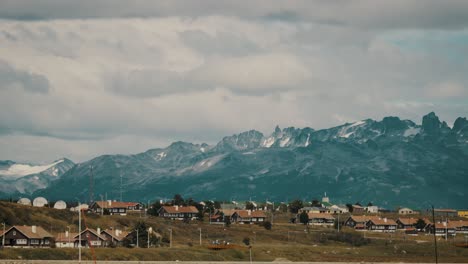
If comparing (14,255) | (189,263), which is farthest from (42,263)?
(189,263)

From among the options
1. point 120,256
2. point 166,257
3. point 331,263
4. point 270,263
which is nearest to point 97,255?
point 120,256

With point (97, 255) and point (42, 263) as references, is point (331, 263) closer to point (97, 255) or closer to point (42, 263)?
point (97, 255)

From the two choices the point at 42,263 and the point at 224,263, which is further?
the point at 224,263

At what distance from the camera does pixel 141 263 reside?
561 feet

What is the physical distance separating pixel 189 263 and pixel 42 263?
33493 mm

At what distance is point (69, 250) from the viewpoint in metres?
189

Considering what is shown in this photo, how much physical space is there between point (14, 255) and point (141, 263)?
26.3m

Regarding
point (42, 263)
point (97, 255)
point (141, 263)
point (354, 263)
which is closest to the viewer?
point (42, 263)

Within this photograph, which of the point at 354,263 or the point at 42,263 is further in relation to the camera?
the point at 354,263

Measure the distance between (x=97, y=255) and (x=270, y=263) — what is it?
37.5m

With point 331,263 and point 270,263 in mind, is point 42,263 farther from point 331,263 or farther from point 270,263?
point 331,263

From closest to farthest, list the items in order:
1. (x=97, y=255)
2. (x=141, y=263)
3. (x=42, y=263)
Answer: (x=42, y=263), (x=141, y=263), (x=97, y=255)

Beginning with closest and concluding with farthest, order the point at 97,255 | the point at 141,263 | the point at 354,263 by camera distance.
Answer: the point at 141,263 → the point at 97,255 → the point at 354,263

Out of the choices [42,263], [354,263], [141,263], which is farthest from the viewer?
[354,263]
